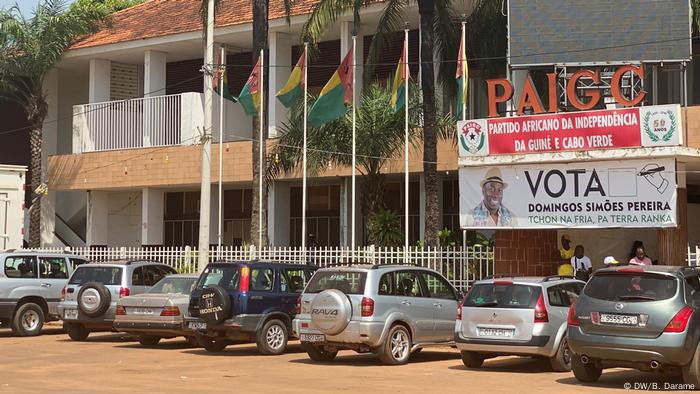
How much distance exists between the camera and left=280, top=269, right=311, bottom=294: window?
65.0 feet

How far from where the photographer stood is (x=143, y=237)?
3775 cm

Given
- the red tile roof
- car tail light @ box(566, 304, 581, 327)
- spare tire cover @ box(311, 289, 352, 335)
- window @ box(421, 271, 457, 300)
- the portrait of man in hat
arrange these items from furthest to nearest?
the red tile roof < the portrait of man in hat < window @ box(421, 271, 457, 300) < spare tire cover @ box(311, 289, 352, 335) < car tail light @ box(566, 304, 581, 327)

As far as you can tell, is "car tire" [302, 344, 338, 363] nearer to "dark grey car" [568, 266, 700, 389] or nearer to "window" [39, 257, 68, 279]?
"dark grey car" [568, 266, 700, 389]

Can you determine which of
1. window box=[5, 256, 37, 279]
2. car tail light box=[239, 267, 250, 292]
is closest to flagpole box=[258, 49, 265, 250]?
window box=[5, 256, 37, 279]

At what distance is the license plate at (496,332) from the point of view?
16203mm

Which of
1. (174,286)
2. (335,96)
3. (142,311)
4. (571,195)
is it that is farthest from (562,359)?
(335,96)

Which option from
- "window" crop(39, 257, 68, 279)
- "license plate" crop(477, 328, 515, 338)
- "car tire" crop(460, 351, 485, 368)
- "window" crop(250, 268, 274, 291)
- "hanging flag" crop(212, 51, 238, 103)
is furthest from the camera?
"hanging flag" crop(212, 51, 238, 103)

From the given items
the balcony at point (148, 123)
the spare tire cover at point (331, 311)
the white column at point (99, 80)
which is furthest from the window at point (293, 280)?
the white column at point (99, 80)

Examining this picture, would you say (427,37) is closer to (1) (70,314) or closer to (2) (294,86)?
(2) (294,86)

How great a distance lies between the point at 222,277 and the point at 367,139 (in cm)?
976

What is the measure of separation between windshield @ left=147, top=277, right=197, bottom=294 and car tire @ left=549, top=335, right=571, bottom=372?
737 cm

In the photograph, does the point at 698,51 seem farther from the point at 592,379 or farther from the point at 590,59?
the point at 592,379

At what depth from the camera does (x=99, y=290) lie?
855 inches

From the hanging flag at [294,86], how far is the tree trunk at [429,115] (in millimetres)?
2804
